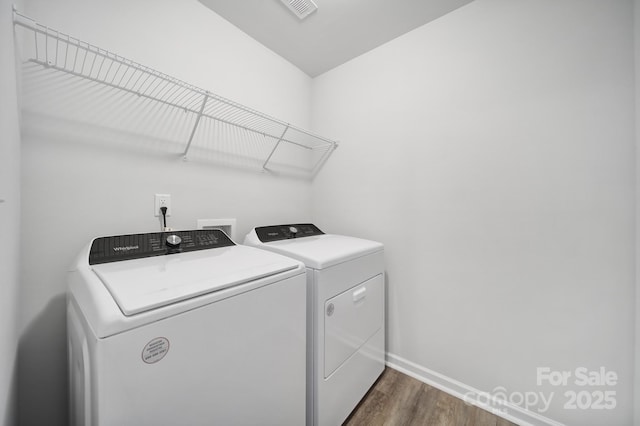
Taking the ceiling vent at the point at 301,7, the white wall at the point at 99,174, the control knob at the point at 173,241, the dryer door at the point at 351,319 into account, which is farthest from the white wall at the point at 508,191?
the control knob at the point at 173,241

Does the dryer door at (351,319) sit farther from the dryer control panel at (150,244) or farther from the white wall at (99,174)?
the white wall at (99,174)

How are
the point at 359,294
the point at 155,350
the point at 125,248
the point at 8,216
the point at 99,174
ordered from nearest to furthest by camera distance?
the point at 155,350, the point at 8,216, the point at 125,248, the point at 99,174, the point at 359,294

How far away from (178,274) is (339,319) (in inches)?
31.9

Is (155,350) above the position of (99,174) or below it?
below

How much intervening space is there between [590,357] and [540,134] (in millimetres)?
1144

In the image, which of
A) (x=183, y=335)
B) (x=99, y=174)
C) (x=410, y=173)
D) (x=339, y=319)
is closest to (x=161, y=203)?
(x=99, y=174)

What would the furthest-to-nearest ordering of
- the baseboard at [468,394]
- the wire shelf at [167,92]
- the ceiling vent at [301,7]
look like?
the ceiling vent at [301,7] < the baseboard at [468,394] < the wire shelf at [167,92]

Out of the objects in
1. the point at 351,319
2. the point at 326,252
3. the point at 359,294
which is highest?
the point at 326,252

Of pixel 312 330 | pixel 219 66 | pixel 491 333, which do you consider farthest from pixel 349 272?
pixel 219 66

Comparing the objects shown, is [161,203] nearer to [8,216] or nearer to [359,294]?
[8,216]

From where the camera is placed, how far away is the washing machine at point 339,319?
3.64 ft

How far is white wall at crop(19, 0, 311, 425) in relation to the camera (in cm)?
97

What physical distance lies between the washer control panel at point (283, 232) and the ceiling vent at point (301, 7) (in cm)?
143

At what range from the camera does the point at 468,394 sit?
4.70 feet
